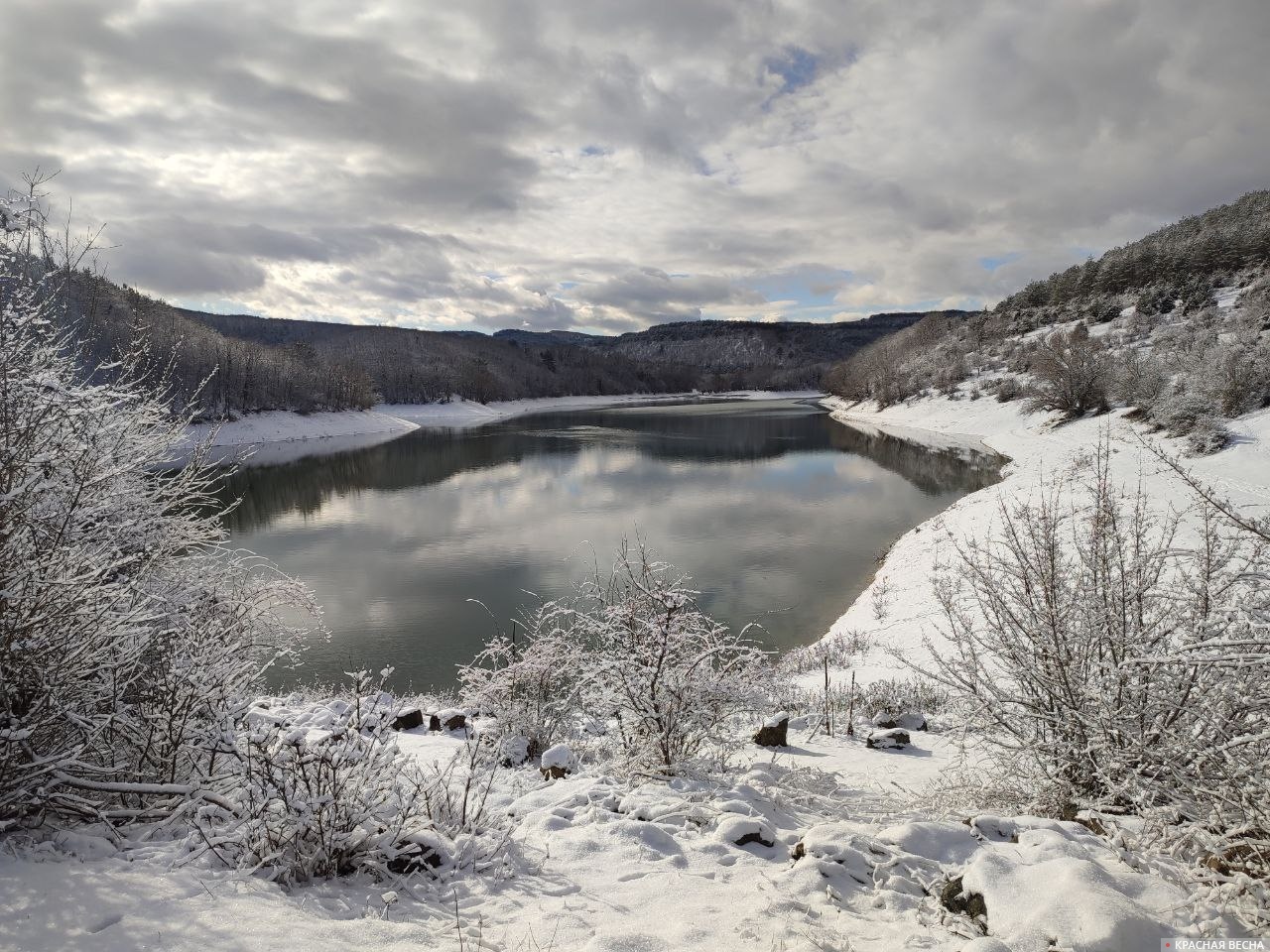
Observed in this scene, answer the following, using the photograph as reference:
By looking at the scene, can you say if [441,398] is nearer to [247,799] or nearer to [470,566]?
[470,566]

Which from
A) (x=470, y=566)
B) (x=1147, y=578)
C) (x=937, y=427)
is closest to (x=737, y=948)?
(x=1147, y=578)

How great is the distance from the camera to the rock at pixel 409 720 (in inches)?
325

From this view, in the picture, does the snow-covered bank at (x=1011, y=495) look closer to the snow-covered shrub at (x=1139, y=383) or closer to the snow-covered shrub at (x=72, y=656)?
the snow-covered shrub at (x=1139, y=383)

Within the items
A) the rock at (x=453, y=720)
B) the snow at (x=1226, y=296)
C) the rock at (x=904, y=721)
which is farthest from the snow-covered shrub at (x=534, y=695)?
the snow at (x=1226, y=296)

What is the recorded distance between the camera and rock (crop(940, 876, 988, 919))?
3307 mm

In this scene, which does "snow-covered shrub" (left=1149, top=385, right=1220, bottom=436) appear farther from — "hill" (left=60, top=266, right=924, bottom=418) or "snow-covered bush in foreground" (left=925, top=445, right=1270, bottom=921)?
"hill" (left=60, top=266, right=924, bottom=418)

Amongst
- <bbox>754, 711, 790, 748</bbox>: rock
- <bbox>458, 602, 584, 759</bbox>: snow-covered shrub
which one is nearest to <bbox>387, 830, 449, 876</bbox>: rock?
<bbox>458, 602, 584, 759</bbox>: snow-covered shrub

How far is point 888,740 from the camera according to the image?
288 inches

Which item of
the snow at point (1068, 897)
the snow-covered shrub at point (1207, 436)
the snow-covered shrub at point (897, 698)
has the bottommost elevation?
the snow-covered shrub at point (897, 698)

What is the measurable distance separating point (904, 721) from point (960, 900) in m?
5.14

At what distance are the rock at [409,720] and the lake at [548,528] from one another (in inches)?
133

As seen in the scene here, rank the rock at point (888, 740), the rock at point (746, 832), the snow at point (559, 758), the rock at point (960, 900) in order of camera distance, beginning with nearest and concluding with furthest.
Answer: the rock at point (960, 900), the rock at point (746, 832), the snow at point (559, 758), the rock at point (888, 740)

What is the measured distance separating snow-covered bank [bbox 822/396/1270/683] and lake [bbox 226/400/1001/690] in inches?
42.2

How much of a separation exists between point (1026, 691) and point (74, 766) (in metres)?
6.89
